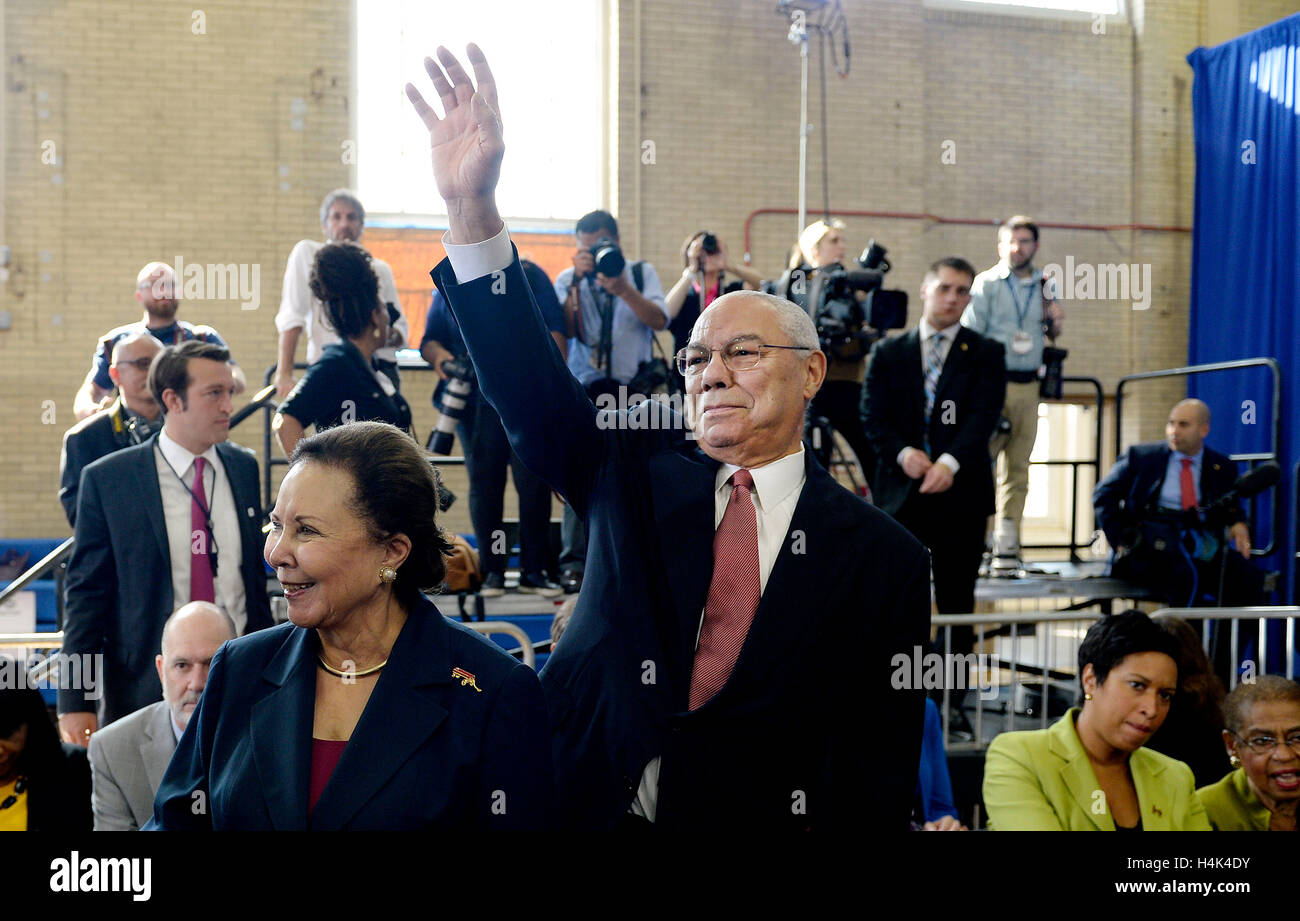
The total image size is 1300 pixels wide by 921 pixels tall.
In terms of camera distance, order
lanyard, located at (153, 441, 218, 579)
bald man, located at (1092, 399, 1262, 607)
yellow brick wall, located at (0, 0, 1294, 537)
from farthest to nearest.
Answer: yellow brick wall, located at (0, 0, 1294, 537), bald man, located at (1092, 399, 1262, 607), lanyard, located at (153, 441, 218, 579)

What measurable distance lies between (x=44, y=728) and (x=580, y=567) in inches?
97.4

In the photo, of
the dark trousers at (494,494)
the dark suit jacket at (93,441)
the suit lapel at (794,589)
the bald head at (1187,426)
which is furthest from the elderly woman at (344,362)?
the bald head at (1187,426)

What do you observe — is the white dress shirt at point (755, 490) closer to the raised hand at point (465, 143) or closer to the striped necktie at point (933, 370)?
the raised hand at point (465, 143)

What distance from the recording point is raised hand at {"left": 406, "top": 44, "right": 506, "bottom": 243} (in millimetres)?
1864

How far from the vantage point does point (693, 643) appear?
190cm

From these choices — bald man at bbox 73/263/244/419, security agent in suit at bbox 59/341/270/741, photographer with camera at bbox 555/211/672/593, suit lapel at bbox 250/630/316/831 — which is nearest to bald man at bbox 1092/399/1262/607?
photographer with camera at bbox 555/211/672/593

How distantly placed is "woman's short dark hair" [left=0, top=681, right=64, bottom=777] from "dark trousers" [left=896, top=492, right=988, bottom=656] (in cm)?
306

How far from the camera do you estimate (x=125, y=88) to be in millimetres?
8328

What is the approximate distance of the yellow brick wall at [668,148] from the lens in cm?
826

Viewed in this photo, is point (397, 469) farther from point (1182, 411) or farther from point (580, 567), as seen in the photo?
point (1182, 411)

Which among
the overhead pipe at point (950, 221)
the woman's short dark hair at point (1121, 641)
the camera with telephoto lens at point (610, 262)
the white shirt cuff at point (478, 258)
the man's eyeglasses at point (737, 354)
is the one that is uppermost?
the overhead pipe at point (950, 221)
